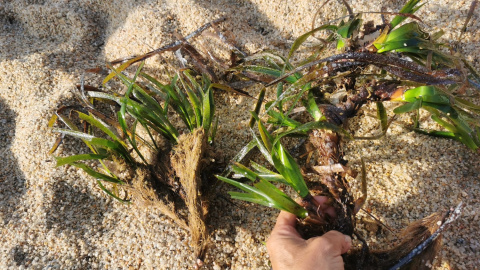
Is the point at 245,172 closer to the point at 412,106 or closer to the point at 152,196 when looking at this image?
the point at 152,196

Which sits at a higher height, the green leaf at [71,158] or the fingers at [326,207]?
the green leaf at [71,158]

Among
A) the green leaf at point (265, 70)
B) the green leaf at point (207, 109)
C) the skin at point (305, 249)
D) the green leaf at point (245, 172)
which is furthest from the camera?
the green leaf at point (265, 70)

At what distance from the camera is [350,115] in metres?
1.51

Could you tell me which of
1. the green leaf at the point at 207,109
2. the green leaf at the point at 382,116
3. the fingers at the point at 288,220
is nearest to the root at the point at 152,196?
the green leaf at the point at 207,109

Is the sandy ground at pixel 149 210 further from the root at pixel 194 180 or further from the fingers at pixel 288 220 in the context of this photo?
the fingers at pixel 288 220

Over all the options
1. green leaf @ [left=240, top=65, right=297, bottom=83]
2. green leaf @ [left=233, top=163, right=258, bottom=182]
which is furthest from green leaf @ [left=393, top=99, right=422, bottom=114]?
green leaf @ [left=233, top=163, right=258, bottom=182]

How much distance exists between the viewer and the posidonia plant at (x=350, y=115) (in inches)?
50.1

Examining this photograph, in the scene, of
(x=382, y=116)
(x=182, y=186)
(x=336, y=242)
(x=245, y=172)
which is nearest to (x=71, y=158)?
(x=182, y=186)

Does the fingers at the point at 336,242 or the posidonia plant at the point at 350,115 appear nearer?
the fingers at the point at 336,242

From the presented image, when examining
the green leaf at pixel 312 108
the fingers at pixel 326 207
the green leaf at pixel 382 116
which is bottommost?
the fingers at pixel 326 207

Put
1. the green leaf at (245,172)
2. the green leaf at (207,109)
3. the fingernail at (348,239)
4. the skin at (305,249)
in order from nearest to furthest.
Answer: the skin at (305,249) < the fingernail at (348,239) < the green leaf at (245,172) < the green leaf at (207,109)

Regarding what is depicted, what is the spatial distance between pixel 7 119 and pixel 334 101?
2086mm

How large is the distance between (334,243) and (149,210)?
3.15 ft

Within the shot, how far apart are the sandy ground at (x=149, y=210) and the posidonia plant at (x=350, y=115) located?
189 mm
